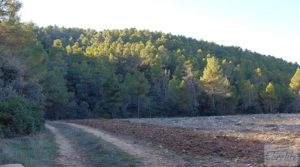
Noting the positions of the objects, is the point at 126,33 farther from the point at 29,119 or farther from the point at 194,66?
the point at 29,119

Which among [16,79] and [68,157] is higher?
[16,79]

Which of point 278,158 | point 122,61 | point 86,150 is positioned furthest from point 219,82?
point 278,158

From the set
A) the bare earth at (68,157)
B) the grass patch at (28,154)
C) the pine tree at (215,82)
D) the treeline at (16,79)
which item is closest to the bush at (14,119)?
the treeline at (16,79)

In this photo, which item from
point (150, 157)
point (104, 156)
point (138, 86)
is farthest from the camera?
point (138, 86)

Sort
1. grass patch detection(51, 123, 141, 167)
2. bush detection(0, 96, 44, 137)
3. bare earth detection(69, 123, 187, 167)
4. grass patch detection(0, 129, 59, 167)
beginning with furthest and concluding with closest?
bush detection(0, 96, 44, 137), grass patch detection(51, 123, 141, 167), bare earth detection(69, 123, 187, 167), grass patch detection(0, 129, 59, 167)

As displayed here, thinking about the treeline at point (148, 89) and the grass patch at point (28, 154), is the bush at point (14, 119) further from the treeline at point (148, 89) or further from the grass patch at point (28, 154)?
the treeline at point (148, 89)

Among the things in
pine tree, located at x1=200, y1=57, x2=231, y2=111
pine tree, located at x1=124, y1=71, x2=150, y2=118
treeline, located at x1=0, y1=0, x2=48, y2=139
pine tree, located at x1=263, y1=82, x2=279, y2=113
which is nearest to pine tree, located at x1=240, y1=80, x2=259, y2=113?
pine tree, located at x1=263, y1=82, x2=279, y2=113

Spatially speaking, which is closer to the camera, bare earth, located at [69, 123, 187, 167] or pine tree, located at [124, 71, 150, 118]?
bare earth, located at [69, 123, 187, 167]

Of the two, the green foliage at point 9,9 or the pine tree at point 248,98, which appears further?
the pine tree at point 248,98

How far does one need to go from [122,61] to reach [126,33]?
61728mm

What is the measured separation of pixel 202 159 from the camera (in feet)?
44.9

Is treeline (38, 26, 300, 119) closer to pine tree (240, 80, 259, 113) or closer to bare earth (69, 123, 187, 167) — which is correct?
pine tree (240, 80, 259, 113)

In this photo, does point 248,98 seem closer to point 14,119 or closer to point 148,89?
point 148,89

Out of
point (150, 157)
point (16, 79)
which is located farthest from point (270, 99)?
point (150, 157)
